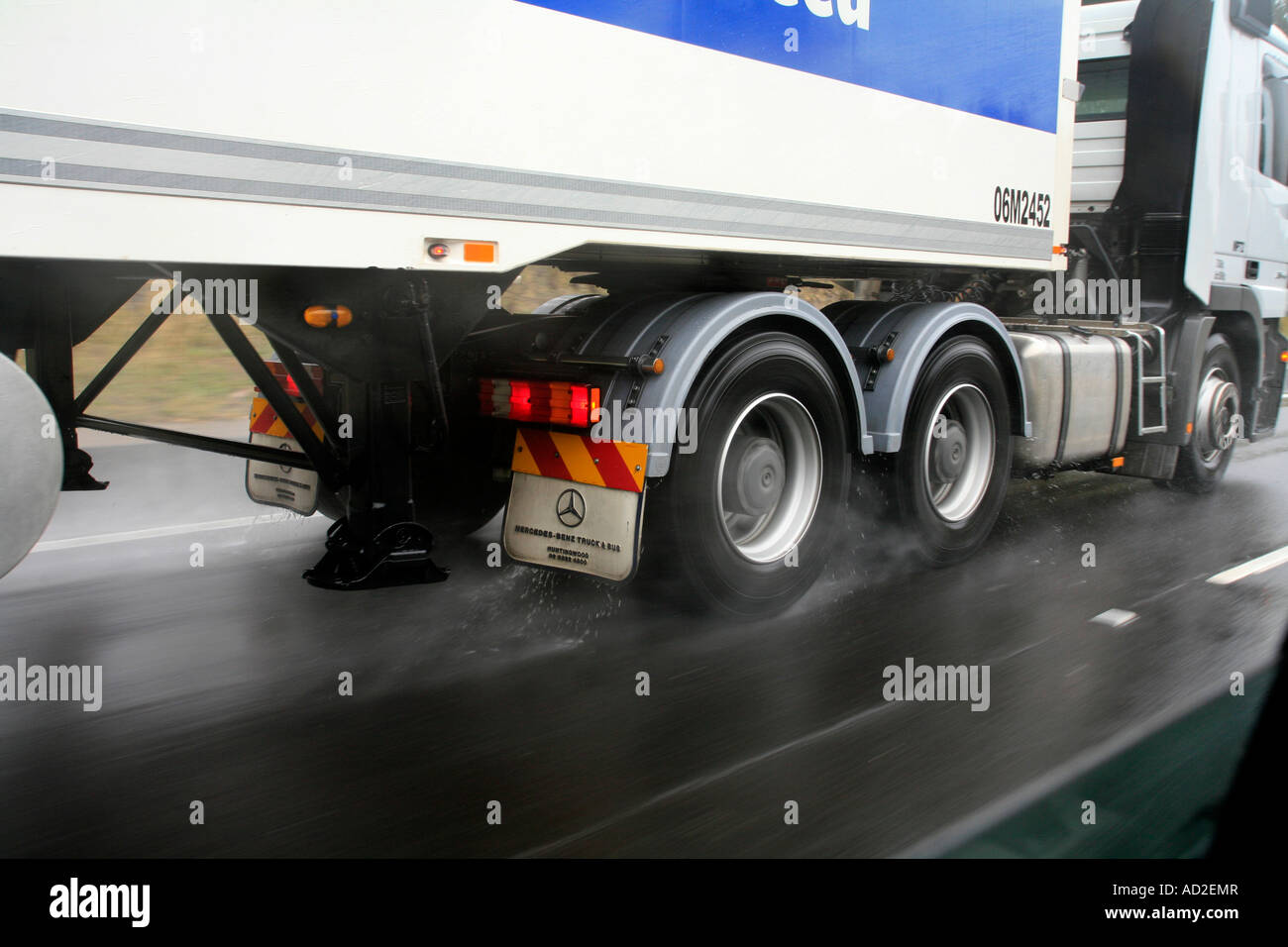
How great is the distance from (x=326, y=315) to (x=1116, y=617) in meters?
3.84

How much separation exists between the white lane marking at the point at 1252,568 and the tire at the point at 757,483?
2197 mm

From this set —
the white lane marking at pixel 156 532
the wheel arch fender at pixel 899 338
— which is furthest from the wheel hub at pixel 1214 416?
the white lane marking at pixel 156 532

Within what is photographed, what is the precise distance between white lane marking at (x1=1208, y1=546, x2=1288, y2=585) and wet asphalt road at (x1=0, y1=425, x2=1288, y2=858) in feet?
0.35

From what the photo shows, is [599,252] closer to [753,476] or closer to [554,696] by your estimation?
[753,476]

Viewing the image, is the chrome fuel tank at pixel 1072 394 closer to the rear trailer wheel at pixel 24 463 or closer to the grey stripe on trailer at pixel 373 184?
the grey stripe on trailer at pixel 373 184

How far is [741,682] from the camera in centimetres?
434

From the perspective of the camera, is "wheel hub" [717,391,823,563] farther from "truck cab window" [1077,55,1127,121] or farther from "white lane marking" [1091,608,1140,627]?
"truck cab window" [1077,55,1127,121]

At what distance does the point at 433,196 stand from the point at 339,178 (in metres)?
0.33

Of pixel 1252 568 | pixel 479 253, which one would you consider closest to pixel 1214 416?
pixel 1252 568

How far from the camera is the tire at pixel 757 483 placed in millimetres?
4625
